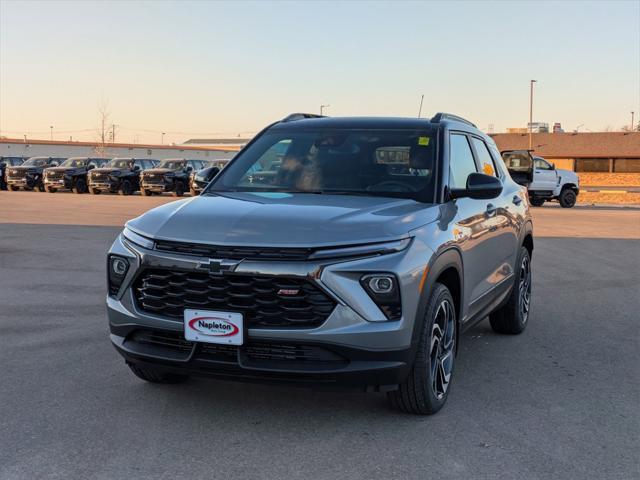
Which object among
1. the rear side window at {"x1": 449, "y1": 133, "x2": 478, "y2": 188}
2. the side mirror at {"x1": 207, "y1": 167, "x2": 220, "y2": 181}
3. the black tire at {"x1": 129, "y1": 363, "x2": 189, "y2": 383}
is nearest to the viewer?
the black tire at {"x1": 129, "y1": 363, "x2": 189, "y2": 383}

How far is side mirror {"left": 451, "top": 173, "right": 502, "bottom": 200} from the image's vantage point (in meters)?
4.87

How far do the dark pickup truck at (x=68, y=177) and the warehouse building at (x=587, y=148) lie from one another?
141ft

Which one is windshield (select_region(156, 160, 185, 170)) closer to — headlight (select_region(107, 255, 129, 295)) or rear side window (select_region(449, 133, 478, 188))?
rear side window (select_region(449, 133, 478, 188))

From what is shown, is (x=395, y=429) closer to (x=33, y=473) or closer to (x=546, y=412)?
(x=546, y=412)

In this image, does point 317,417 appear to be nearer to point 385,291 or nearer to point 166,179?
point 385,291

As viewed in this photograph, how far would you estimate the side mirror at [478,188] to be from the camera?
487cm

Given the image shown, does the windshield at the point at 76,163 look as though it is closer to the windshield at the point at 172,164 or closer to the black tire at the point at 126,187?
the black tire at the point at 126,187

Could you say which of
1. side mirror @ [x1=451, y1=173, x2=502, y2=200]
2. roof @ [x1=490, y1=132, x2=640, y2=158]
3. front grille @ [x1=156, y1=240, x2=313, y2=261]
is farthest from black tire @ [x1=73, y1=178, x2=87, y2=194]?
roof @ [x1=490, y1=132, x2=640, y2=158]

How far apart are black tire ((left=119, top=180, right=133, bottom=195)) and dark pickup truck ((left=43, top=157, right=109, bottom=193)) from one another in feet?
6.95

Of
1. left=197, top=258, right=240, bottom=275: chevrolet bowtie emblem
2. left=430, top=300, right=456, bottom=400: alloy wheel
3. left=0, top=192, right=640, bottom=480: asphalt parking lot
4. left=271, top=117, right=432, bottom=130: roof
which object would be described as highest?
left=271, top=117, right=432, bottom=130: roof

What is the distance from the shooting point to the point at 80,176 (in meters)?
34.4

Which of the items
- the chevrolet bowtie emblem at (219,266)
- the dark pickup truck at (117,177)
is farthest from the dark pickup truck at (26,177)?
the chevrolet bowtie emblem at (219,266)

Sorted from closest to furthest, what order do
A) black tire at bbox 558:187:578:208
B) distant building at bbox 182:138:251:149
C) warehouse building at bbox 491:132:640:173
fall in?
black tire at bbox 558:187:578:208
warehouse building at bbox 491:132:640:173
distant building at bbox 182:138:251:149

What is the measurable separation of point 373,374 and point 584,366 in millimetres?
2560
